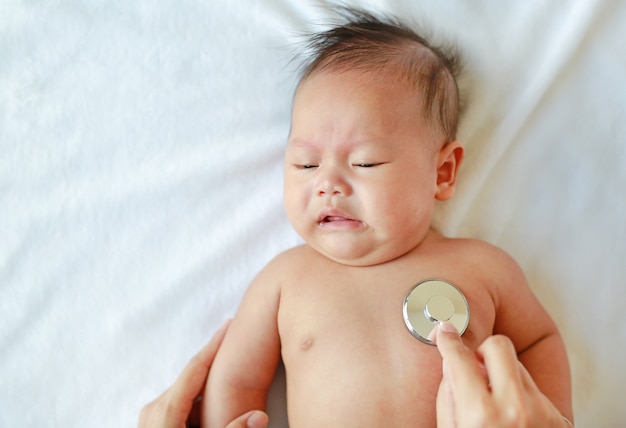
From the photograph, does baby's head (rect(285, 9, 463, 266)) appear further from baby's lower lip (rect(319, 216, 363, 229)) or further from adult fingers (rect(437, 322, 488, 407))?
adult fingers (rect(437, 322, 488, 407))

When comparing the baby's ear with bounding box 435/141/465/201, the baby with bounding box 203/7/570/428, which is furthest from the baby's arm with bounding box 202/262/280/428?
the baby's ear with bounding box 435/141/465/201

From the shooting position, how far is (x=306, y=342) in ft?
4.27

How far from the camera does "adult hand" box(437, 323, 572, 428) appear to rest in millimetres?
833

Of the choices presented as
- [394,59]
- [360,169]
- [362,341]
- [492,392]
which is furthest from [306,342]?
Answer: [394,59]

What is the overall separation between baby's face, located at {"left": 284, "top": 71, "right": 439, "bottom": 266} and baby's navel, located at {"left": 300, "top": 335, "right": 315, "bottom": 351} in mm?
192

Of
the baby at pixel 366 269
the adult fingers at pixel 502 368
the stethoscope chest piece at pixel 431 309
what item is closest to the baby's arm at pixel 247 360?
the baby at pixel 366 269

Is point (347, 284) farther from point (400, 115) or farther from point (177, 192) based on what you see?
point (177, 192)

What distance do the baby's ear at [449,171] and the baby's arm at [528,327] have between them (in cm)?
20

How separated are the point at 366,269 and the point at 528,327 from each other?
1.35 feet

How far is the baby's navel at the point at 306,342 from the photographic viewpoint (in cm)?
130

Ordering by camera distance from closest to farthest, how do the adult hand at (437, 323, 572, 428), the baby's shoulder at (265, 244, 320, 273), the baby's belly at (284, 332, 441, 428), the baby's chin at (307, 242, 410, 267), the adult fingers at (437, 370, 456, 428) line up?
the adult hand at (437, 323, 572, 428)
the adult fingers at (437, 370, 456, 428)
the baby's belly at (284, 332, 441, 428)
the baby's chin at (307, 242, 410, 267)
the baby's shoulder at (265, 244, 320, 273)

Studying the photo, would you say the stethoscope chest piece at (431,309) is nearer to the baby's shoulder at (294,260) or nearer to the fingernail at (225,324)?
the baby's shoulder at (294,260)

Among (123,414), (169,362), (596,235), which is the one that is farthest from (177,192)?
(596,235)

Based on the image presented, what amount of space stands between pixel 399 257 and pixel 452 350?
1.48ft
